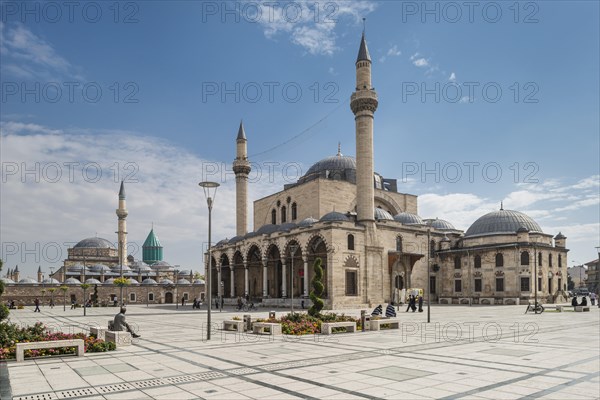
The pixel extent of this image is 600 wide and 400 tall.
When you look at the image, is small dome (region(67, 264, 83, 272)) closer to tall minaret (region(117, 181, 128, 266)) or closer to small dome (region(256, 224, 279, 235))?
tall minaret (region(117, 181, 128, 266))

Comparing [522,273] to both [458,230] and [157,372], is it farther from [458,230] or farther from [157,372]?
[157,372]

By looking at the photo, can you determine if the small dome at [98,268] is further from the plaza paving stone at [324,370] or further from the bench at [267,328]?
the plaza paving stone at [324,370]

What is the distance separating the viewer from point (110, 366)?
39.7 ft

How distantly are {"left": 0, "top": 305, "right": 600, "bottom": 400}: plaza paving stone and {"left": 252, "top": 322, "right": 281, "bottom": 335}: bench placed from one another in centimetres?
131

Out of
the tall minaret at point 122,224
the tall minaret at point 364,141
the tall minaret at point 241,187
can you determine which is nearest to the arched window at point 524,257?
the tall minaret at point 364,141

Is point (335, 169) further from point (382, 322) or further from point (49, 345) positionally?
point (49, 345)

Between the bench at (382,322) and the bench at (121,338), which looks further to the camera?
the bench at (382,322)

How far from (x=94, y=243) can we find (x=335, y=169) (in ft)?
191

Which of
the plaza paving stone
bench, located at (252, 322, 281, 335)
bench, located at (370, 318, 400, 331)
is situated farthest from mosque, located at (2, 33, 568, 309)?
the plaza paving stone

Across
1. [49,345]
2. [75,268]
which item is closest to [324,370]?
[49,345]

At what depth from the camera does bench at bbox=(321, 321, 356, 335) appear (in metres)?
19.0

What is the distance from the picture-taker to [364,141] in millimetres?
45812

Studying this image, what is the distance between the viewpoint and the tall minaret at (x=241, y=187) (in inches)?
2404

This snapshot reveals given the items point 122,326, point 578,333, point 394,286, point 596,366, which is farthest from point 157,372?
point 394,286
